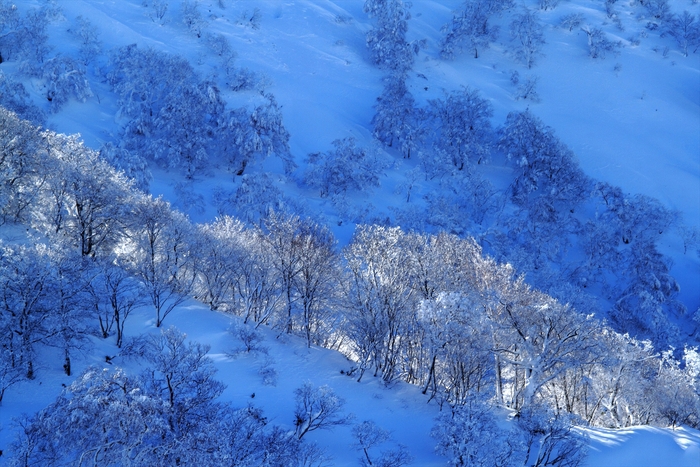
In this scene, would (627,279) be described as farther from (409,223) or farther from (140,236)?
(140,236)

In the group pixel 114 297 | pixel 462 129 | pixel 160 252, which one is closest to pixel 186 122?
pixel 160 252

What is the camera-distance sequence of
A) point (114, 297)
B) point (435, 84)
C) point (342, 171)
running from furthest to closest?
point (435, 84)
point (342, 171)
point (114, 297)

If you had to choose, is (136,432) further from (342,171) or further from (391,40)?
(391,40)

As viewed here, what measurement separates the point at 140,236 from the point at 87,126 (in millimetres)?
30711

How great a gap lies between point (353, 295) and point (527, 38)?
68.3m

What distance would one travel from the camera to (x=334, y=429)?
Result: 24.6 m

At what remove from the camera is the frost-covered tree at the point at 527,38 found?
268 ft

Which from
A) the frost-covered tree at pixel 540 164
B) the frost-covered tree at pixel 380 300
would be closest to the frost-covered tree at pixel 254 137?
the frost-covered tree at pixel 540 164

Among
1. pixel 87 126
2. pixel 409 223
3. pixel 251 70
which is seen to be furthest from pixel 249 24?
pixel 409 223

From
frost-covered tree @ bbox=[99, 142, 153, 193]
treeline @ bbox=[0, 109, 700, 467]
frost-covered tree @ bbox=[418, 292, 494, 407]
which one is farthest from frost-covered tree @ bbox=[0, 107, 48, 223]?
frost-covered tree @ bbox=[418, 292, 494, 407]

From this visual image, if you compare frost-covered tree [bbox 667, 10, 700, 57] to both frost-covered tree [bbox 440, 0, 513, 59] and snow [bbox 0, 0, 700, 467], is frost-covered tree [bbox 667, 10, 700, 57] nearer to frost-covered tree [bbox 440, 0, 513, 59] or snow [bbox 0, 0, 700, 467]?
snow [bbox 0, 0, 700, 467]

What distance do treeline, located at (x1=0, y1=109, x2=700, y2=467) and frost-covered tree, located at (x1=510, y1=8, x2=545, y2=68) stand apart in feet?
189

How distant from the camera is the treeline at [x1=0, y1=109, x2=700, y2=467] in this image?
25.8 meters

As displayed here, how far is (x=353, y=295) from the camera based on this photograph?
103 feet
